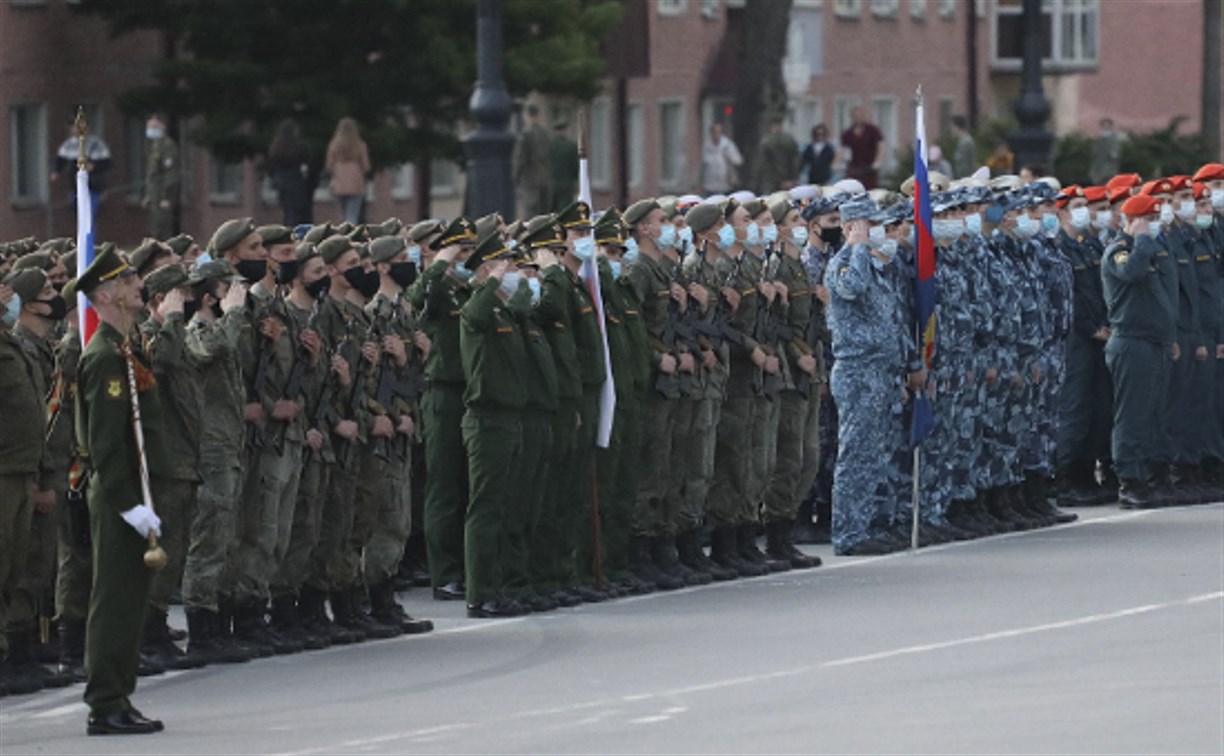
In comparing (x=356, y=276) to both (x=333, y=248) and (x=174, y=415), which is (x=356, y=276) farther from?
(x=174, y=415)

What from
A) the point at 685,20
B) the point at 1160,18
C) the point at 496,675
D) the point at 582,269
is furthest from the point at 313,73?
the point at 1160,18

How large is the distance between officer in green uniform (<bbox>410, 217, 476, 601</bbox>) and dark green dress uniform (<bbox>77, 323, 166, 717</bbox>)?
5024 mm

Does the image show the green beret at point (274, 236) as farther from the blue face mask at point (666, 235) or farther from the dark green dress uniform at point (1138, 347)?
the dark green dress uniform at point (1138, 347)

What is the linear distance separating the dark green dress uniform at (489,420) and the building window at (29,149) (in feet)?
97.5

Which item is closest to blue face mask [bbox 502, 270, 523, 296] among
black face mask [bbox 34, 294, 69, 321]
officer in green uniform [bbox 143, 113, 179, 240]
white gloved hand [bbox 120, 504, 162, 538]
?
black face mask [bbox 34, 294, 69, 321]

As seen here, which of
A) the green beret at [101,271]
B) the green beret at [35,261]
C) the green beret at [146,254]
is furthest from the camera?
Result: the green beret at [35,261]

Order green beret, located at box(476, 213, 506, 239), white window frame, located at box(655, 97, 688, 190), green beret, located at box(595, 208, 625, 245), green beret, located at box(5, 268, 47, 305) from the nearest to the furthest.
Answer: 1. green beret, located at box(5, 268, 47, 305)
2. green beret, located at box(476, 213, 506, 239)
3. green beret, located at box(595, 208, 625, 245)
4. white window frame, located at box(655, 97, 688, 190)

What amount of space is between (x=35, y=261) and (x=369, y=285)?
175 cm

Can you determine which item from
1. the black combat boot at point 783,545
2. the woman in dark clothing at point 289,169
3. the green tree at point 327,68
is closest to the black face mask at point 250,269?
the black combat boot at point 783,545

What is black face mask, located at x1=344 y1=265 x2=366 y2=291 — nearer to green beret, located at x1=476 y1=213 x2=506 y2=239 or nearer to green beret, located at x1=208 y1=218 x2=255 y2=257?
green beret, located at x1=208 y1=218 x2=255 y2=257

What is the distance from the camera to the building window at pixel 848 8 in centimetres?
7669

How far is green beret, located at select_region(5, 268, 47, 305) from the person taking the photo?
18312 millimetres

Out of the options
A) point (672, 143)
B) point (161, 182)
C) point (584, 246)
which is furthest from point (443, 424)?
point (672, 143)

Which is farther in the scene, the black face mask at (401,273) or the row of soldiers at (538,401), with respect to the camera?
the black face mask at (401,273)
